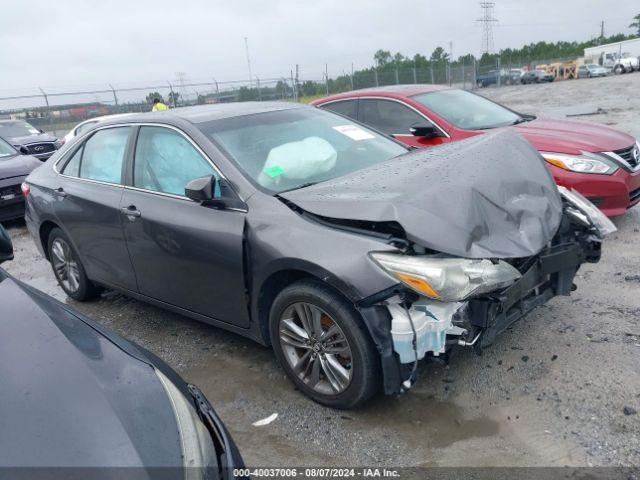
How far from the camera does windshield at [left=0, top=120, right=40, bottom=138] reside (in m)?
15.0

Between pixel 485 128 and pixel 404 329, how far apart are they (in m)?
3.96

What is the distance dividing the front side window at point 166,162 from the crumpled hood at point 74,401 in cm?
159

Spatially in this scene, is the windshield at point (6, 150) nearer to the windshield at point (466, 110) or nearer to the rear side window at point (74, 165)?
the rear side window at point (74, 165)

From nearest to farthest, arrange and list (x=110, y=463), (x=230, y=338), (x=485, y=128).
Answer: (x=110, y=463) < (x=230, y=338) < (x=485, y=128)

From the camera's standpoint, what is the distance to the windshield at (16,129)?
49.4 feet

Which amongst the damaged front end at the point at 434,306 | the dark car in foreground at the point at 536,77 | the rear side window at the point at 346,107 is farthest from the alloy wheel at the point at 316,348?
the dark car in foreground at the point at 536,77

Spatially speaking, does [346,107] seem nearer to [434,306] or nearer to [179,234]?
[179,234]

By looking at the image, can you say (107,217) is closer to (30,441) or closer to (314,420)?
(314,420)

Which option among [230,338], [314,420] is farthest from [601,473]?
[230,338]

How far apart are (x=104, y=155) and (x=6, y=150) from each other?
6.11m

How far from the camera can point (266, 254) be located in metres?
3.10

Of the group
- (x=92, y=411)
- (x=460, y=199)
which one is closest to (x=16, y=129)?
(x=460, y=199)

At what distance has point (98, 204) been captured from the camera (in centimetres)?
424

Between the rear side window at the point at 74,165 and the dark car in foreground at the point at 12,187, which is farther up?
the rear side window at the point at 74,165
